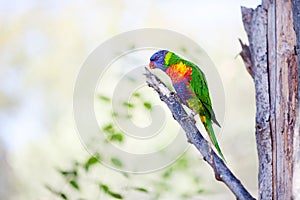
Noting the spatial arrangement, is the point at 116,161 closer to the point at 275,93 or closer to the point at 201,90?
the point at 201,90

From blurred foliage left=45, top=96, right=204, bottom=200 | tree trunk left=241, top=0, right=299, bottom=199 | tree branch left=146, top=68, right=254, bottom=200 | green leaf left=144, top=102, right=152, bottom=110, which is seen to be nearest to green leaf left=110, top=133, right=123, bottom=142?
blurred foliage left=45, top=96, right=204, bottom=200

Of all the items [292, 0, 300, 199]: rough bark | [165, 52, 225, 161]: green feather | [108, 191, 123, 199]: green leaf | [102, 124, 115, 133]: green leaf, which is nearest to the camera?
[292, 0, 300, 199]: rough bark

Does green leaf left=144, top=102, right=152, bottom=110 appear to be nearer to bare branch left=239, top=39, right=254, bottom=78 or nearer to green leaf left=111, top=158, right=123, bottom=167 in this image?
green leaf left=111, top=158, right=123, bottom=167

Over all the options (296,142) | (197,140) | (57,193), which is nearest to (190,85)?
(197,140)

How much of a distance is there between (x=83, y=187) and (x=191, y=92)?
46cm

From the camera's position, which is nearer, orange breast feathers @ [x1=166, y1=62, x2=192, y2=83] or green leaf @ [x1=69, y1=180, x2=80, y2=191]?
orange breast feathers @ [x1=166, y1=62, x2=192, y2=83]

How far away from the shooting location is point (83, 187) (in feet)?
4.67

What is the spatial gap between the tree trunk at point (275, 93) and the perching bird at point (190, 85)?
11 centimetres

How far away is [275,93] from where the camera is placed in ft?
3.78

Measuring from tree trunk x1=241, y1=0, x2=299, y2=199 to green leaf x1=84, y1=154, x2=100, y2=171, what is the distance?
1.54 ft

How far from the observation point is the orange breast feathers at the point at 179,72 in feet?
3.92

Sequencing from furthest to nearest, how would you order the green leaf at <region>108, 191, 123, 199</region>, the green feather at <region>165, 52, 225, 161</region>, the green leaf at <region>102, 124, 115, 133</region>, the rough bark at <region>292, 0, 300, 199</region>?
the green leaf at <region>102, 124, 115, 133</region> < the green leaf at <region>108, 191, 123, 199</region> < the green feather at <region>165, 52, 225, 161</region> < the rough bark at <region>292, 0, 300, 199</region>

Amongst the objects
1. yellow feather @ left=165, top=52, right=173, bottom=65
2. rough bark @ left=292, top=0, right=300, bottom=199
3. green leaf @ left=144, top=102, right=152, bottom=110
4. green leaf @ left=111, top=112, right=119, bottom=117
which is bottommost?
rough bark @ left=292, top=0, right=300, bottom=199

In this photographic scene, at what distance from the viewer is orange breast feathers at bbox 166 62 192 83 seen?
1.20m
